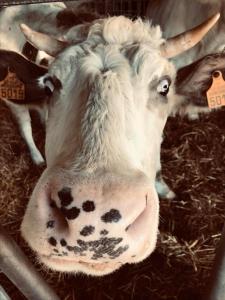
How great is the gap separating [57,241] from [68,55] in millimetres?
1116

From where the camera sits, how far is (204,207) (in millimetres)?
4172

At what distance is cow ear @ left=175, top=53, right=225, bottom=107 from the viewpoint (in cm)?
321

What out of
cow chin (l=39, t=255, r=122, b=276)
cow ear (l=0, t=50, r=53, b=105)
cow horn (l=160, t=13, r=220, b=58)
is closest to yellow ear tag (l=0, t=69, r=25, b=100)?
cow ear (l=0, t=50, r=53, b=105)

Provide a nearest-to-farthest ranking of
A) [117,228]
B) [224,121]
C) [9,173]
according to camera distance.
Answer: [117,228], [9,173], [224,121]

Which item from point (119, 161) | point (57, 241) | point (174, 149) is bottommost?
point (174, 149)

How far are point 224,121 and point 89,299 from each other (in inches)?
90.8

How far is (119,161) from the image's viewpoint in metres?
2.38

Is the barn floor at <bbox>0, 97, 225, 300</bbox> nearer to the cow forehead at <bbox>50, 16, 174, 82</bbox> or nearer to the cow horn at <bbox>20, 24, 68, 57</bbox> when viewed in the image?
the cow forehead at <bbox>50, 16, 174, 82</bbox>

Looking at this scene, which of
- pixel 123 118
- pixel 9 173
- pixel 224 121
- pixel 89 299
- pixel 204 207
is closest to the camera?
pixel 123 118

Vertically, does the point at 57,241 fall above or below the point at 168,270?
above

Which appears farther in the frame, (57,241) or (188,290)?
(188,290)

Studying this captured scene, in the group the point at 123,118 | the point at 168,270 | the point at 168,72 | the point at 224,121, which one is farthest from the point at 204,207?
the point at 123,118

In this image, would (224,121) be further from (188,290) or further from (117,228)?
(117,228)

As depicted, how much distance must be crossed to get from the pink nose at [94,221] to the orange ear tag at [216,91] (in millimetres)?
1101
